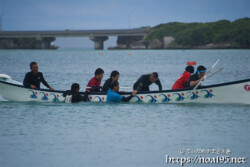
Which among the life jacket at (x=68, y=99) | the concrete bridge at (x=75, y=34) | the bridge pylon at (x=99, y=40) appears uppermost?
the concrete bridge at (x=75, y=34)

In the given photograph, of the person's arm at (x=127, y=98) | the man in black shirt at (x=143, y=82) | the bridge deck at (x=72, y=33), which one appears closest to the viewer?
the person's arm at (x=127, y=98)

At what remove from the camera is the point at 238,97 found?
1625 centimetres

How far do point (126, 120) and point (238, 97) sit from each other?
4.40 meters

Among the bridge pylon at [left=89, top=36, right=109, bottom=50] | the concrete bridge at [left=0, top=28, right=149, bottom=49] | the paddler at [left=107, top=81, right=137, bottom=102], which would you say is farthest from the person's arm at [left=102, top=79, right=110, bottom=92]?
the bridge pylon at [left=89, top=36, right=109, bottom=50]

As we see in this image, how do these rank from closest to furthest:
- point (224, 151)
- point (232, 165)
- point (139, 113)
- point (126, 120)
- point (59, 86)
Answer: point (232, 165) → point (224, 151) → point (126, 120) → point (139, 113) → point (59, 86)

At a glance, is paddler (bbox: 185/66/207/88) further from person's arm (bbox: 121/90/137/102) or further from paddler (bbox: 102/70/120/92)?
paddler (bbox: 102/70/120/92)

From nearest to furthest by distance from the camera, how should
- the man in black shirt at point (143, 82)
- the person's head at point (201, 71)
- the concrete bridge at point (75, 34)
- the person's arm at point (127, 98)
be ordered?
the person's head at point (201, 71) < the person's arm at point (127, 98) < the man in black shirt at point (143, 82) < the concrete bridge at point (75, 34)

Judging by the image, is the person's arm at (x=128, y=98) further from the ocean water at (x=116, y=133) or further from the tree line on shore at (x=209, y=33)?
the tree line on shore at (x=209, y=33)

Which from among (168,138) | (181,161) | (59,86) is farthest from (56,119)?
(59,86)

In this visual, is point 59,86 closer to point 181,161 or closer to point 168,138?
point 168,138

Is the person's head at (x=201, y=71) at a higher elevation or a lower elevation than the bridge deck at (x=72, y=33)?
lower

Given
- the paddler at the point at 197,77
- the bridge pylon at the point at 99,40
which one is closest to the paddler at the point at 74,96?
the paddler at the point at 197,77

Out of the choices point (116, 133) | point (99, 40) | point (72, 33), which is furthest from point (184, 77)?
point (99, 40)

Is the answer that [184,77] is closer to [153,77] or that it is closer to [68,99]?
[153,77]
